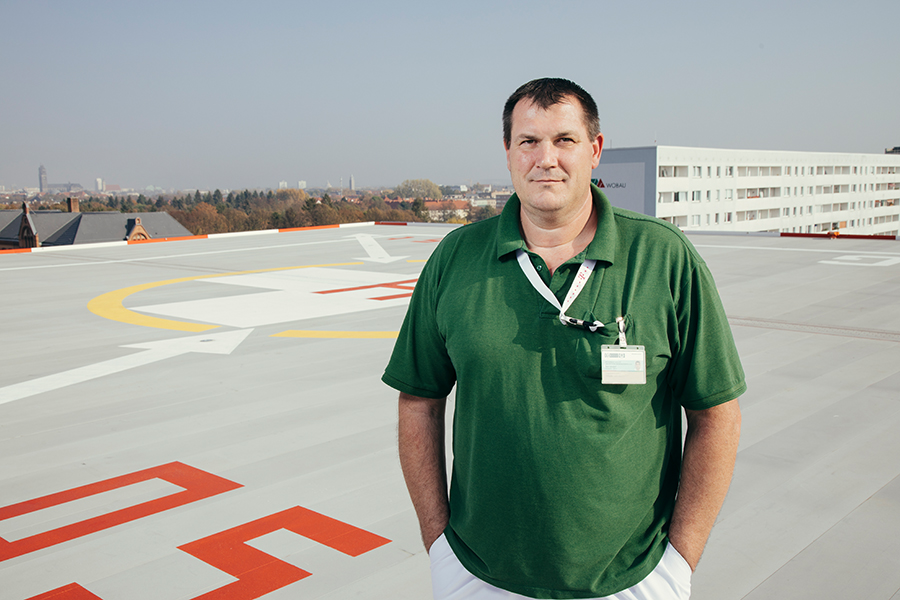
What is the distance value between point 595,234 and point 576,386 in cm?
41

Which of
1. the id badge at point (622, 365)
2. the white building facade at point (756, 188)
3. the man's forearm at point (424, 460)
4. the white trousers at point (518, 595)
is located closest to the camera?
the id badge at point (622, 365)

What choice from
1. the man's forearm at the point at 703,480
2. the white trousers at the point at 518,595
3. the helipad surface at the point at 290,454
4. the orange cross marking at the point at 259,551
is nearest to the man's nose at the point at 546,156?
the man's forearm at the point at 703,480

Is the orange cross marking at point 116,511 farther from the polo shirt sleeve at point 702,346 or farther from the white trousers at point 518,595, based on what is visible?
the polo shirt sleeve at point 702,346

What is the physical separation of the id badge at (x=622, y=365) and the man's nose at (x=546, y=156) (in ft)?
1.62

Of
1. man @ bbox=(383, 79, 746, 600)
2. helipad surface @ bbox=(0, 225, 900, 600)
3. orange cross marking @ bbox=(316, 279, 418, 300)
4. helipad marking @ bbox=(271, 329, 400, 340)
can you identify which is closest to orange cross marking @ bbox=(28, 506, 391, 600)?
helipad surface @ bbox=(0, 225, 900, 600)

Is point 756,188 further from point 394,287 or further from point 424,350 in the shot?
point 424,350

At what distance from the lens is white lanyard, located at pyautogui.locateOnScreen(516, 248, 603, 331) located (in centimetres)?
180

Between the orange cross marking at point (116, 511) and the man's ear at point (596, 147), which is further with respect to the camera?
the orange cross marking at point (116, 511)

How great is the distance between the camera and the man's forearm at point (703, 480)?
194 centimetres

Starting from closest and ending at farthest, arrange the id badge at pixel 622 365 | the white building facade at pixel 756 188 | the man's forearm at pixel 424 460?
the id badge at pixel 622 365 → the man's forearm at pixel 424 460 → the white building facade at pixel 756 188

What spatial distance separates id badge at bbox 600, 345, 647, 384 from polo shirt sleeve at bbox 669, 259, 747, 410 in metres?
0.15

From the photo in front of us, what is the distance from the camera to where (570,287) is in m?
1.88

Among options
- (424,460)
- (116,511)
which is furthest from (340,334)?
(424,460)

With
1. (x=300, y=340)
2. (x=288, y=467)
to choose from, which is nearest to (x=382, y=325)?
(x=300, y=340)
